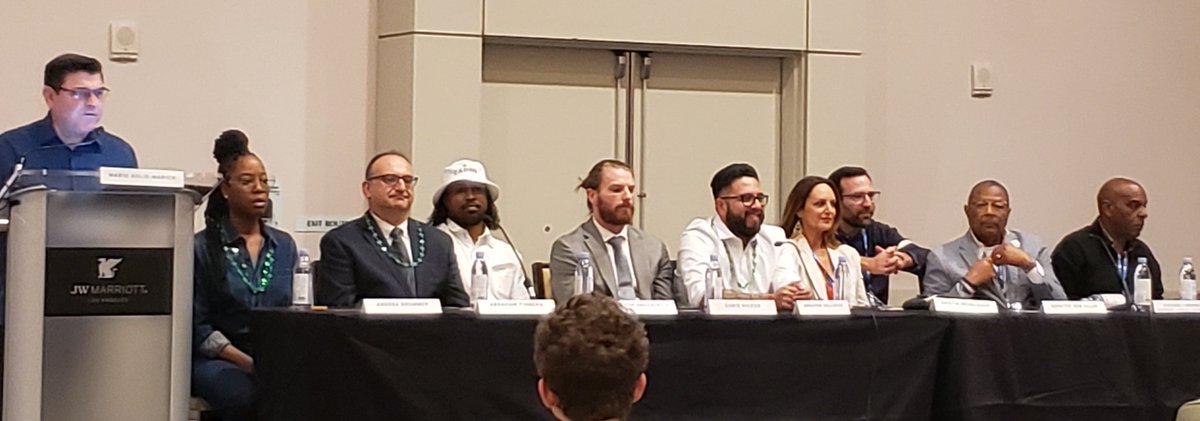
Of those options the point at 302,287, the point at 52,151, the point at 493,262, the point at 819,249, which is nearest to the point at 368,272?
the point at 302,287

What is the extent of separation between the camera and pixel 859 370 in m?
4.79

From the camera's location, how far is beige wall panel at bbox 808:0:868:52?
7496 mm

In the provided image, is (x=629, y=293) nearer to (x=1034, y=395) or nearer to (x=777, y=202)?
(x=1034, y=395)

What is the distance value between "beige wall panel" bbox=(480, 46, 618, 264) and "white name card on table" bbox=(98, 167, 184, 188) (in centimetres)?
328

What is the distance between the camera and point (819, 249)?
5.78 metres

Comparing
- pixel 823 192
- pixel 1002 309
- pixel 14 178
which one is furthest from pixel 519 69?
pixel 14 178

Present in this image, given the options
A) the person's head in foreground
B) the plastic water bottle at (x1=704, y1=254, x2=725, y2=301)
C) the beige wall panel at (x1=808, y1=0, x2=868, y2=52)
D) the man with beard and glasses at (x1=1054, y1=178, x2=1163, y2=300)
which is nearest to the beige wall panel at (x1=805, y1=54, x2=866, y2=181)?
the beige wall panel at (x1=808, y1=0, x2=868, y2=52)

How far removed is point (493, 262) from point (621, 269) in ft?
1.35

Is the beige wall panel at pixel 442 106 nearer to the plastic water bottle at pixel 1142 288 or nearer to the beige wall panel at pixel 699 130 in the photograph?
the beige wall panel at pixel 699 130

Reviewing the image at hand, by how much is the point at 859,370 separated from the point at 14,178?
2.29 m

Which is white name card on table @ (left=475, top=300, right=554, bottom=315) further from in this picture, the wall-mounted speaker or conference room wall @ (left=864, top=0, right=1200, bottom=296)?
conference room wall @ (left=864, top=0, right=1200, bottom=296)

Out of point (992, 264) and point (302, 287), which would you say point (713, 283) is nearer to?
point (992, 264)

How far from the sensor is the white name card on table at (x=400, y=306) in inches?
171

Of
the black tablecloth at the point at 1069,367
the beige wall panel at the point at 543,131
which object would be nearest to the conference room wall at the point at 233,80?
the beige wall panel at the point at 543,131
